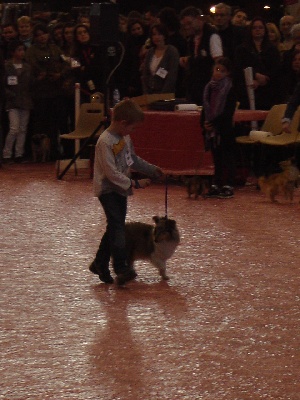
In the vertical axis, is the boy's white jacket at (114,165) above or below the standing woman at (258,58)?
below

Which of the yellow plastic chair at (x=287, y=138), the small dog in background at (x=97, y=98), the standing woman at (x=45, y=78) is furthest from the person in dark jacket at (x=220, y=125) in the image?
the standing woman at (x=45, y=78)

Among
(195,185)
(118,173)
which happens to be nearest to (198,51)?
(195,185)

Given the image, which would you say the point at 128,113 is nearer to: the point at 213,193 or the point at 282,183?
the point at 282,183

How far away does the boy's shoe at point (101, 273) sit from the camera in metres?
7.02

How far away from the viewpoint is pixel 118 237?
22.4ft

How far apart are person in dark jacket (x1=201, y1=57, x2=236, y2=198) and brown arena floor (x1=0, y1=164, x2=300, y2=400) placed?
1207 mm

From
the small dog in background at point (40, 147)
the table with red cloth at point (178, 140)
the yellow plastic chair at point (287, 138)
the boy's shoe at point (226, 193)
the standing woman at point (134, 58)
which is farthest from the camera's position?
the small dog in background at point (40, 147)

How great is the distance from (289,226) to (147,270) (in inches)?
85.3

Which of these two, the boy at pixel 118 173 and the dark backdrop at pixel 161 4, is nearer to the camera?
the boy at pixel 118 173

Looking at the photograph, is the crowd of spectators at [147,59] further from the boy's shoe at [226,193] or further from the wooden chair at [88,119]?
Result: the boy's shoe at [226,193]

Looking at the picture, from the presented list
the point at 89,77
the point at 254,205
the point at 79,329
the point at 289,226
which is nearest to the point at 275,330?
the point at 79,329

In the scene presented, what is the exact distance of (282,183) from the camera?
34.4 ft

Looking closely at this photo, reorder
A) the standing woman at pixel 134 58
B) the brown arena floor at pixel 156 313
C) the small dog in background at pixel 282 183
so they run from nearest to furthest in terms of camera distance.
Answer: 1. the brown arena floor at pixel 156 313
2. the small dog in background at pixel 282 183
3. the standing woman at pixel 134 58

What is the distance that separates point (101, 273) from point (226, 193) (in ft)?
14.0
